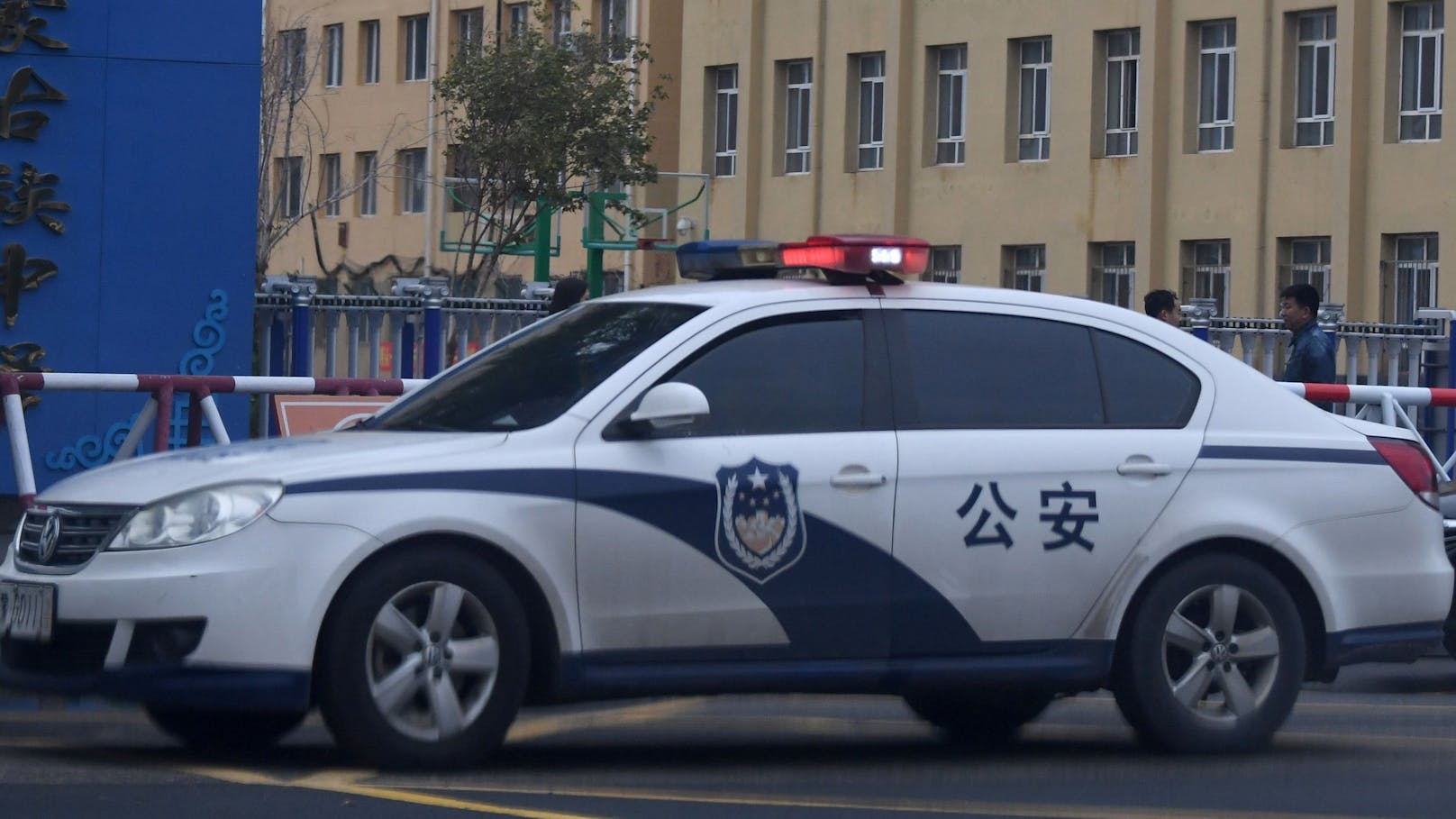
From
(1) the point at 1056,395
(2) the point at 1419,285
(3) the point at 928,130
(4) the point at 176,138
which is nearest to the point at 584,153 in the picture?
(3) the point at 928,130

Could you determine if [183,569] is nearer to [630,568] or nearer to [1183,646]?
[630,568]

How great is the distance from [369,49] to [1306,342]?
44081mm

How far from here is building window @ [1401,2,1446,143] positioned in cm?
3469

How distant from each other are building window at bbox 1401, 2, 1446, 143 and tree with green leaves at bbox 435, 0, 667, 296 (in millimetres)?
10904

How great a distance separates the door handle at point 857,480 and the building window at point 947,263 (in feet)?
111

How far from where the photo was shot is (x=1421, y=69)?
115 feet

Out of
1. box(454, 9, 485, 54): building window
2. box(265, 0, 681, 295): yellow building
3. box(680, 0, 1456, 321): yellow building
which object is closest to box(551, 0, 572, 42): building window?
box(265, 0, 681, 295): yellow building

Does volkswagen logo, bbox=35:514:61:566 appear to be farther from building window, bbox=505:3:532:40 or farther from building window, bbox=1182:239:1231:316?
building window, bbox=505:3:532:40

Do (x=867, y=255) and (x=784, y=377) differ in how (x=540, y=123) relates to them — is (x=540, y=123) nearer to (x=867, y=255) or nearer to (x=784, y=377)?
(x=867, y=255)

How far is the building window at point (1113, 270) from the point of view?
128 feet

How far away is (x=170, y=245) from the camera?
1797 cm

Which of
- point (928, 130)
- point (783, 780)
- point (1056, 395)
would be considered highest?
point (928, 130)

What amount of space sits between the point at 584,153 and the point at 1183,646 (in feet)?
101

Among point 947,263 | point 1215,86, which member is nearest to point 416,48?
point 947,263
